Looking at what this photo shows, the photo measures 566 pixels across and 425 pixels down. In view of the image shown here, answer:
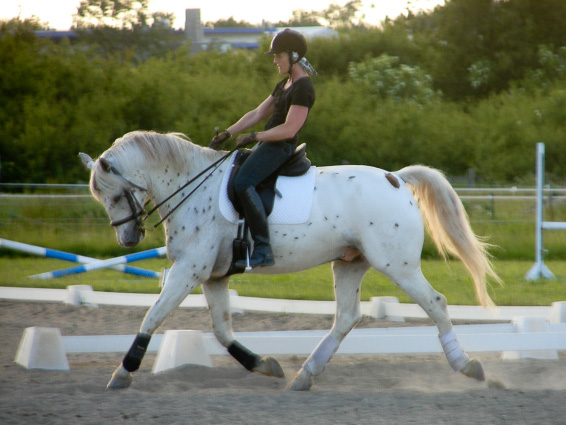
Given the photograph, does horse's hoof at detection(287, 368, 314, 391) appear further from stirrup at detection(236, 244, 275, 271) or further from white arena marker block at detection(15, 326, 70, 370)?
white arena marker block at detection(15, 326, 70, 370)

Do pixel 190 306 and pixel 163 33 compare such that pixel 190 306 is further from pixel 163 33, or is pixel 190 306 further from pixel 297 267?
pixel 163 33

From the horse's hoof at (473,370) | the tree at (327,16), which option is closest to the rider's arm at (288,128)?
the horse's hoof at (473,370)

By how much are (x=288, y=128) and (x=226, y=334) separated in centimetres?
133

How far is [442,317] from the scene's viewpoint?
4.60 meters

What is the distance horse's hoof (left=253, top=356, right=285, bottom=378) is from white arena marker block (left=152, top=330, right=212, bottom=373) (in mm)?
344

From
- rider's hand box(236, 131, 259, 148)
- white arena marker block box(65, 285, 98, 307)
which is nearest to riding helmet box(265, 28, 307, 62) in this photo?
rider's hand box(236, 131, 259, 148)

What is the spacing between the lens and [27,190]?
43.6 ft

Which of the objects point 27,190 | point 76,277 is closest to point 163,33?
point 27,190

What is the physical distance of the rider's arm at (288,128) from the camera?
14.7 feet

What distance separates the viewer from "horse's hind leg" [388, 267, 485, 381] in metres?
4.56

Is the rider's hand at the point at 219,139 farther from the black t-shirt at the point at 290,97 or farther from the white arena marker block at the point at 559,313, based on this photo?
the white arena marker block at the point at 559,313

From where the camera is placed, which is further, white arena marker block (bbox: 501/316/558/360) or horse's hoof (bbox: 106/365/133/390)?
white arena marker block (bbox: 501/316/558/360)

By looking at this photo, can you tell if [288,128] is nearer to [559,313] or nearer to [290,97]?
[290,97]

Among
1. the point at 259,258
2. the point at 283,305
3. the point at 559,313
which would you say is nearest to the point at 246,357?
the point at 259,258
